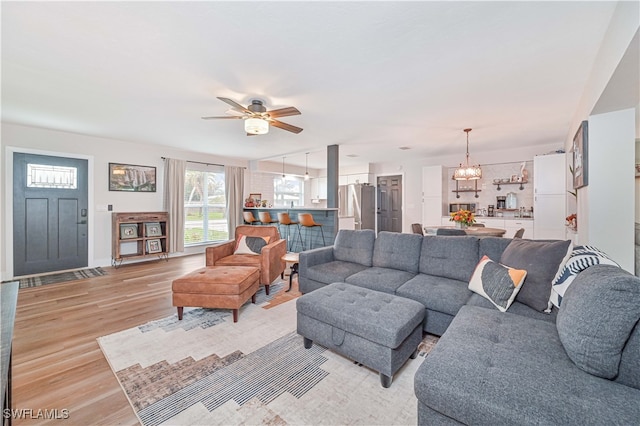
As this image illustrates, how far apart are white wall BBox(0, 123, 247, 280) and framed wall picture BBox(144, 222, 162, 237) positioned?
14.1 inches

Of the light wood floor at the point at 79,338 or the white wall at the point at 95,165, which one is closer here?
the light wood floor at the point at 79,338

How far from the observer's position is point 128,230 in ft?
17.1

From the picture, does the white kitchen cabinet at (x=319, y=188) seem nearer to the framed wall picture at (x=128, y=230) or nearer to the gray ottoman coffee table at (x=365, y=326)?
the framed wall picture at (x=128, y=230)

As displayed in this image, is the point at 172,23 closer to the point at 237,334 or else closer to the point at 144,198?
the point at 237,334

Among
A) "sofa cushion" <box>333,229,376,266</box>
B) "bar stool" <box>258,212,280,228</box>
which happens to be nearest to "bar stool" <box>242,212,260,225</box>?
"bar stool" <box>258,212,280,228</box>

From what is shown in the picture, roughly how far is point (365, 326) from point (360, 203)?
605 cm

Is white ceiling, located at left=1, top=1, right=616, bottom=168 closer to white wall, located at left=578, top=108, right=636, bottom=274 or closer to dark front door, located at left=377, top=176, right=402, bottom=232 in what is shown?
white wall, located at left=578, top=108, right=636, bottom=274

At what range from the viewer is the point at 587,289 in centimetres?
127

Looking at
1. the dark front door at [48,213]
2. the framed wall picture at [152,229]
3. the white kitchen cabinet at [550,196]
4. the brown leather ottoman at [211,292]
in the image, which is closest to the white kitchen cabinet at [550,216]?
the white kitchen cabinet at [550,196]

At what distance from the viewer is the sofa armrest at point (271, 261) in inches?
136

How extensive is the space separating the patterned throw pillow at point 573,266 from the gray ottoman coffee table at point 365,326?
0.84 m

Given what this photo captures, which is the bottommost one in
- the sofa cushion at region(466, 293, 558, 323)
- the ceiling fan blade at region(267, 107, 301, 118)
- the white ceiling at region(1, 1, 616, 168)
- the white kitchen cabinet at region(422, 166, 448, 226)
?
the sofa cushion at region(466, 293, 558, 323)

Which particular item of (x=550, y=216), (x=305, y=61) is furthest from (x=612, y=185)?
(x=550, y=216)

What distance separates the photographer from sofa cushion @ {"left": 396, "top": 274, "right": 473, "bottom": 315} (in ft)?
7.20
